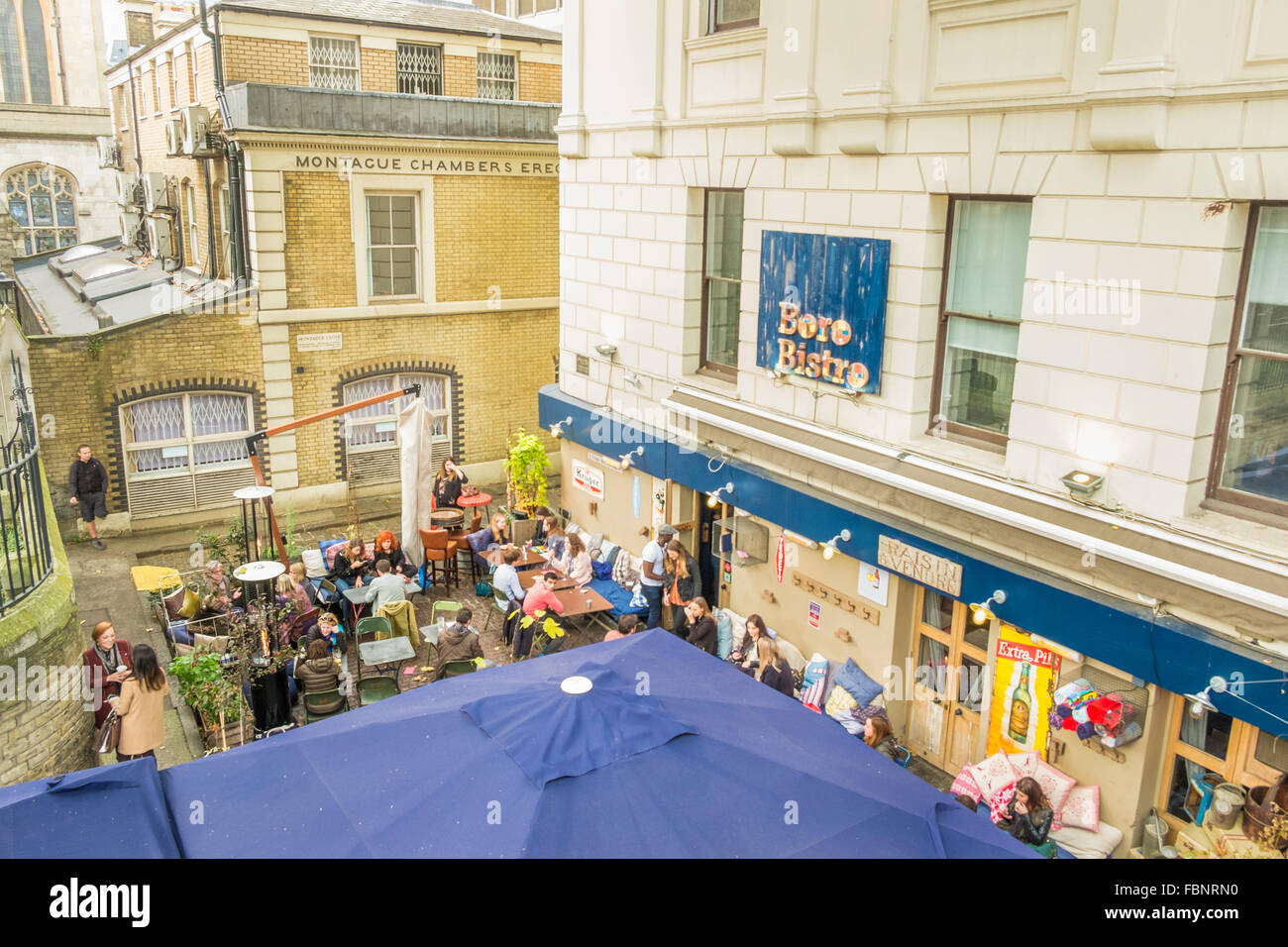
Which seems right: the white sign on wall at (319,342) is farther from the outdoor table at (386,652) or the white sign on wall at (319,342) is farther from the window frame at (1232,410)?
the window frame at (1232,410)

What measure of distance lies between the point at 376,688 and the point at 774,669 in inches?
185

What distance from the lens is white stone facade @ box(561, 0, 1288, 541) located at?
798 cm

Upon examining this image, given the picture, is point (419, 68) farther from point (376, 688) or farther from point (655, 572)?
point (376, 688)

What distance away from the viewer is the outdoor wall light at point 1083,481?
8969 millimetres

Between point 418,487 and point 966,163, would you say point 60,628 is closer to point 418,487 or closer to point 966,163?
point 418,487

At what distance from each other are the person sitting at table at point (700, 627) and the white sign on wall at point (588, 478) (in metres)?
4.63

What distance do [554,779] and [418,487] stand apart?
1071 centimetres

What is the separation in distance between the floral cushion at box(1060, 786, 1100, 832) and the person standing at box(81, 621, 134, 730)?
959 cm

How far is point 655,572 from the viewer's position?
47.2 ft

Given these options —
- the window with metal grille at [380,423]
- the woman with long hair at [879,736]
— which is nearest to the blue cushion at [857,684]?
the woman with long hair at [879,736]

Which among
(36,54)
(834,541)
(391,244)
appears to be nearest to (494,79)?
(391,244)

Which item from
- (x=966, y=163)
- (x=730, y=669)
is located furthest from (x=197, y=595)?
(x=966, y=163)

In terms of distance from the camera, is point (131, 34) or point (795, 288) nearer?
point (795, 288)
